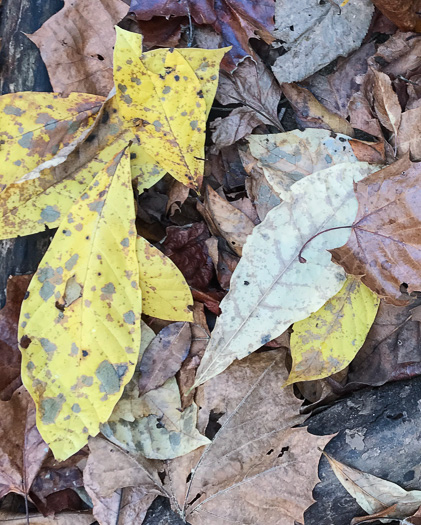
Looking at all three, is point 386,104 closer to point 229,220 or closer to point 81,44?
point 229,220

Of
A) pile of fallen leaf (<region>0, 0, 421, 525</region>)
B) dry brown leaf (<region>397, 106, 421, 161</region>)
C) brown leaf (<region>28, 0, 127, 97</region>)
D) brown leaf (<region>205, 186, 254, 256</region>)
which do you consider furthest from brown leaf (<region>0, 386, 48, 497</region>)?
dry brown leaf (<region>397, 106, 421, 161</region>)

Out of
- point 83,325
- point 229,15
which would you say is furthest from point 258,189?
point 83,325

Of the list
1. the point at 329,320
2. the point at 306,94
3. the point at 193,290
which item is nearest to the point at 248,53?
the point at 306,94

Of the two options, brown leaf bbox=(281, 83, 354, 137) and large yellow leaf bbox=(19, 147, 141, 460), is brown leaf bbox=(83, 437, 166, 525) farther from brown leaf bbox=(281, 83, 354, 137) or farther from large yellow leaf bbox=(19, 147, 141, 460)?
brown leaf bbox=(281, 83, 354, 137)

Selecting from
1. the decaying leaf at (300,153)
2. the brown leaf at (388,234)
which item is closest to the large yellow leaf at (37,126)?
the decaying leaf at (300,153)

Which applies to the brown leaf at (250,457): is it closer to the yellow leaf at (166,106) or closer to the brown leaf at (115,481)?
the brown leaf at (115,481)

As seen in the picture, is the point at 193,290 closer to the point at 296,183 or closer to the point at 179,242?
the point at 179,242
